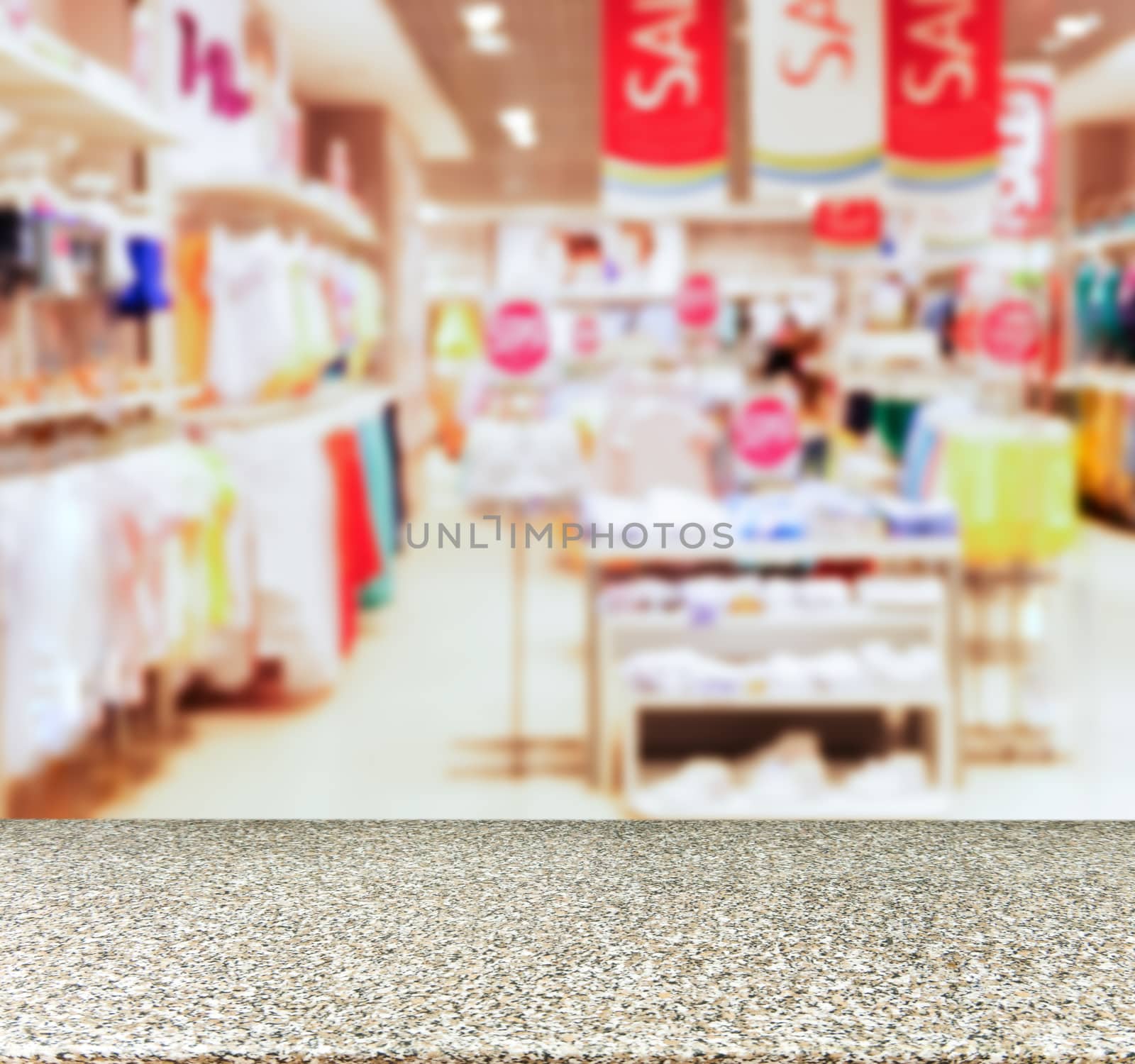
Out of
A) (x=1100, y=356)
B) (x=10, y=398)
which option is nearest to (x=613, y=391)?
(x=1100, y=356)

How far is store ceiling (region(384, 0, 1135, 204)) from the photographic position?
2.94m

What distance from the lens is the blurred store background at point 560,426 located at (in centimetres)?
302

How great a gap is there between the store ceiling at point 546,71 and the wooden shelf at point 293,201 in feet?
1.58

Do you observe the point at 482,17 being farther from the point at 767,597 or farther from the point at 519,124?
the point at 767,597

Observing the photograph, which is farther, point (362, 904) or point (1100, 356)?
point (1100, 356)

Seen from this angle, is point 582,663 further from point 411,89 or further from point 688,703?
point 411,89

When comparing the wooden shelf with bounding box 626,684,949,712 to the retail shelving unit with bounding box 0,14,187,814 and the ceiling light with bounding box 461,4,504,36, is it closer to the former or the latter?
the retail shelving unit with bounding box 0,14,187,814

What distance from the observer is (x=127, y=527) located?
10.6ft

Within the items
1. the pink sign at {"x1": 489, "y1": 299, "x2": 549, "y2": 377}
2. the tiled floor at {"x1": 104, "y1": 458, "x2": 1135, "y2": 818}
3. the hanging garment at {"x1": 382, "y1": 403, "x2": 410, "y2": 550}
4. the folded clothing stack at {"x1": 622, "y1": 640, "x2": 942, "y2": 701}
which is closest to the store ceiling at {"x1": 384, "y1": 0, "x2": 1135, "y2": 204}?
the pink sign at {"x1": 489, "y1": 299, "x2": 549, "y2": 377}

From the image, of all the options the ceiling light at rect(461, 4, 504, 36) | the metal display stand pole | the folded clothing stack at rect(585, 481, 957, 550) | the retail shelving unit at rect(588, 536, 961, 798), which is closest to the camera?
the ceiling light at rect(461, 4, 504, 36)

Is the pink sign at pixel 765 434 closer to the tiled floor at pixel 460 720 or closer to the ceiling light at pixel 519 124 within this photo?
the tiled floor at pixel 460 720

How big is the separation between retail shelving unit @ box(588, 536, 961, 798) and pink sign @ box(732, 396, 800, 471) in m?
0.41

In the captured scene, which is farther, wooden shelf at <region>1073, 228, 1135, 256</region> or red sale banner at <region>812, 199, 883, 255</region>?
red sale banner at <region>812, 199, 883, 255</region>

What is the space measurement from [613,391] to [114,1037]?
9.62ft
